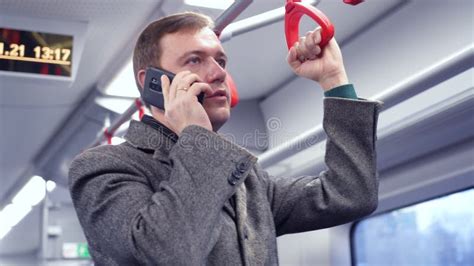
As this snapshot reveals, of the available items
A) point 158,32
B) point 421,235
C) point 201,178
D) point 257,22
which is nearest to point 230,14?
point 257,22

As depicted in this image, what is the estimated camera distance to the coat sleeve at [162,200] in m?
1.08

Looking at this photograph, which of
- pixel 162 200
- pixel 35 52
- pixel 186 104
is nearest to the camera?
pixel 162 200

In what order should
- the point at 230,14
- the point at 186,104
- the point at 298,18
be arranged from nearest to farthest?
the point at 186,104 < the point at 298,18 < the point at 230,14

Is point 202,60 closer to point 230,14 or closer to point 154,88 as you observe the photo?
point 154,88

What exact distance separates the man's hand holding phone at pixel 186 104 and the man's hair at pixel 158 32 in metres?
0.22

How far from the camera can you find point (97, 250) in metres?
1.26

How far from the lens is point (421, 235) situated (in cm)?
294

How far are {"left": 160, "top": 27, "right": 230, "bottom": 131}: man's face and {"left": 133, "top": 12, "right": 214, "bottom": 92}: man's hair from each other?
0.04 ft

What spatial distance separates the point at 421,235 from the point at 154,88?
6.36 feet

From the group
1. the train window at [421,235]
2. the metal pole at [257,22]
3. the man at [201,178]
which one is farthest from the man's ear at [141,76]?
the train window at [421,235]

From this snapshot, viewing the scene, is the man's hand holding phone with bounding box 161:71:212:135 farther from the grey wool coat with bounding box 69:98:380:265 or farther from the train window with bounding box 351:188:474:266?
the train window with bounding box 351:188:474:266

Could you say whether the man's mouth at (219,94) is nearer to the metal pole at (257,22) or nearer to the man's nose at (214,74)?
the man's nose at (214,74)

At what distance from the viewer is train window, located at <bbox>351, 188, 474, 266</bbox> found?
2.67 meters

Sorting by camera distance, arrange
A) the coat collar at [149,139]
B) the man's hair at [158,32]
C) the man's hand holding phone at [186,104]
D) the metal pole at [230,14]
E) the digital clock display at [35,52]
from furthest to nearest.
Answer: the digital clock display at [35,52]
the metal pole at [230,14]
the man's hair at [158,32]
the coat collar at [149,139]
the man's hand holding phone at [186,104]
